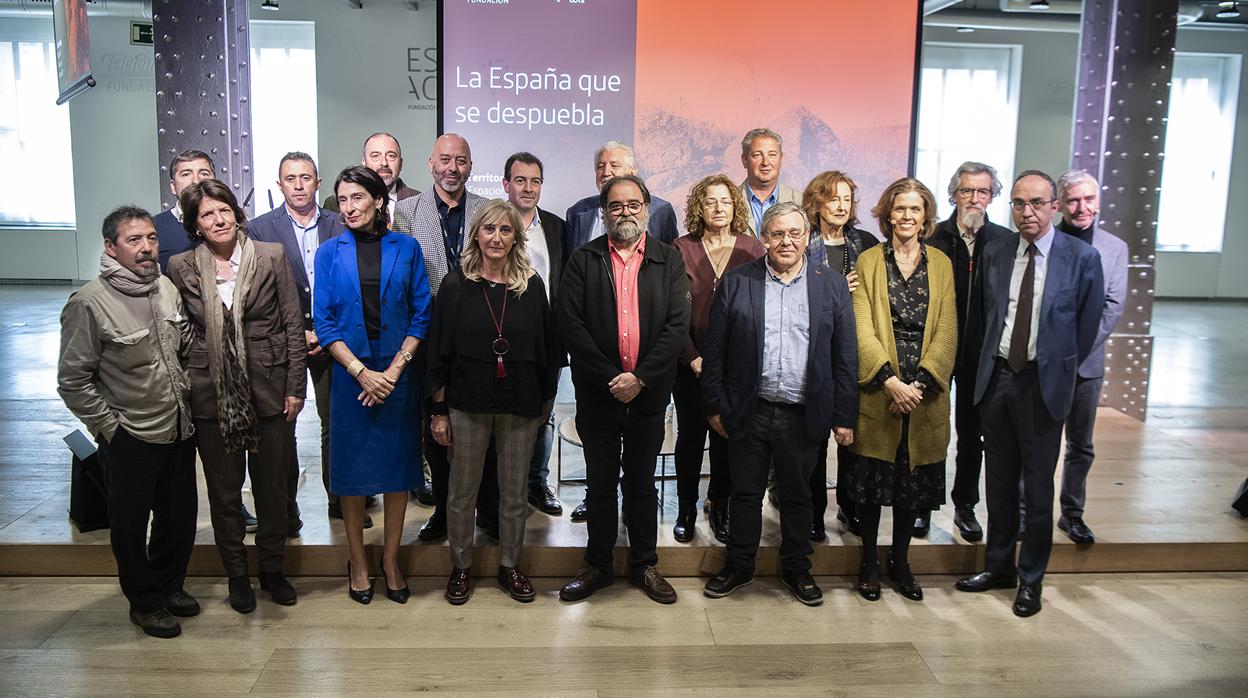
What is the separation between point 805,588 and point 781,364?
885 mm

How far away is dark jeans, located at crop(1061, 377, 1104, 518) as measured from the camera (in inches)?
151

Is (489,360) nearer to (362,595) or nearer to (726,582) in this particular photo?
(362,595)

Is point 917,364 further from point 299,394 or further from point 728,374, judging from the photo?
point 299,394

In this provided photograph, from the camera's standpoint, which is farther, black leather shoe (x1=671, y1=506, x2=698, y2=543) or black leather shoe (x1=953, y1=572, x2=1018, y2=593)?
black leather shoe (x1=671, y1=506, x2=698, y2=543)

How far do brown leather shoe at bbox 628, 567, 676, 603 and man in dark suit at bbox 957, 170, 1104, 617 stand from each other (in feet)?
4.24

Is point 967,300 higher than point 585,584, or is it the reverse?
point 967,300

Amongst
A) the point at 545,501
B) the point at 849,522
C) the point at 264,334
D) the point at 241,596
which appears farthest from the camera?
the point at 545,501

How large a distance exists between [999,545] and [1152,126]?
3561mm

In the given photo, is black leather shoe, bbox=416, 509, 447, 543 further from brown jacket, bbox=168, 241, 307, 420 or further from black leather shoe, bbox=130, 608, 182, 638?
black leather shoe, bbox=130, 608, 182, 638

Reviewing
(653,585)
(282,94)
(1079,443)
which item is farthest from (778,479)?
(282,94)

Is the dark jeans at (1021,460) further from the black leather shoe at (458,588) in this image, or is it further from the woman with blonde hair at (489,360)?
the black leather shoe at (458,588)

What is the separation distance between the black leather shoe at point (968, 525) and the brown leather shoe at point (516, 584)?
1.83m

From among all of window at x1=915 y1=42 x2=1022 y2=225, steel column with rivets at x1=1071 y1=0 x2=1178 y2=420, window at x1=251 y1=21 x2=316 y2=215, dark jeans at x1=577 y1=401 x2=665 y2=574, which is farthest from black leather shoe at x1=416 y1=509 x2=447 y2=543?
window at x1=915 y1=42 x2=1022 y2=225

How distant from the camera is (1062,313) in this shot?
3.40 m
